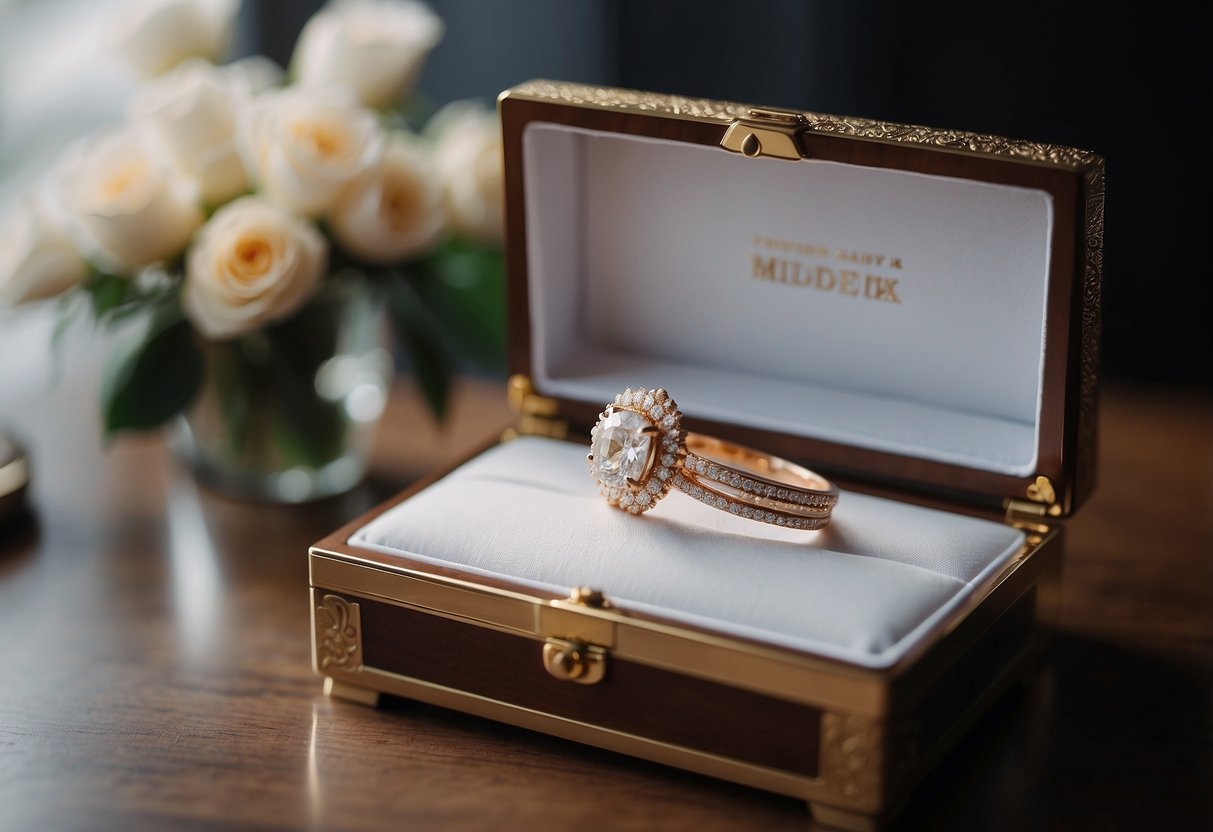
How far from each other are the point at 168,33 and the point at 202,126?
6.5 inches

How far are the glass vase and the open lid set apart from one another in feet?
0.76

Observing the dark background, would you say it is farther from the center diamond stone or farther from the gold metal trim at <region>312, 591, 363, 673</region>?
the gold metal trim at <region>312, 591, 363, 673</region>

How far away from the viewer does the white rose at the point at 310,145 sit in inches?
49.0

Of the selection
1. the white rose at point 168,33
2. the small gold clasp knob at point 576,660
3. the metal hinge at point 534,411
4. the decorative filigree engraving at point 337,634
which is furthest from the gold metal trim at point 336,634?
the white rose at point 168,33

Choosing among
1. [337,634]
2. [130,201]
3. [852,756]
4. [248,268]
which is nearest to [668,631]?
[852,756]

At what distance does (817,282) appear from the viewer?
3.93ft

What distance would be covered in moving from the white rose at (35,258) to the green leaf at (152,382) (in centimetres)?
9

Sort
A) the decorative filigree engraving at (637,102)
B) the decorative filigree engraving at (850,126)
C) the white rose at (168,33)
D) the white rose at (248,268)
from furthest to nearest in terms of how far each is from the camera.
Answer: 1. the white rose at (168,33)
2. the white rose at (248,268)
3. the decorative filigree engraving at (637,102)
4. the decorative filigree engraving at (850,126)

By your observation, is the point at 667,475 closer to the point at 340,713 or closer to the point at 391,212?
the point at 340,713

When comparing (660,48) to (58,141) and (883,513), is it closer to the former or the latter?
(883,513)

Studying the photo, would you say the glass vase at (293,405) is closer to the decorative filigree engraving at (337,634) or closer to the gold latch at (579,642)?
the decorative filigree engraving at (337,634)

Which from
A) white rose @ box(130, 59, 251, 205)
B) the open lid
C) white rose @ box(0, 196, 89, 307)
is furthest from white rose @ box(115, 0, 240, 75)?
the open lid

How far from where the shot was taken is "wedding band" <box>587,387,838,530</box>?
104 cm

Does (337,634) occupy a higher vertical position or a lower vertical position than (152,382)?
lower
